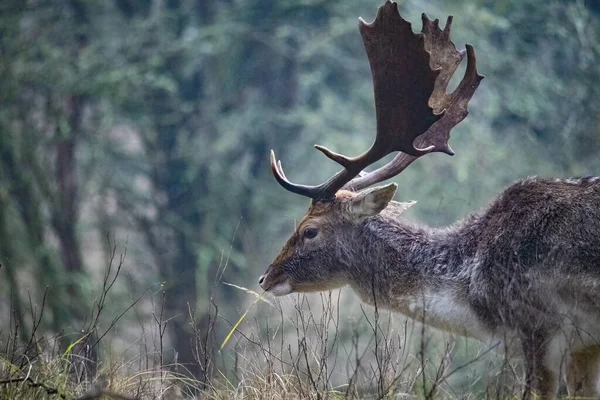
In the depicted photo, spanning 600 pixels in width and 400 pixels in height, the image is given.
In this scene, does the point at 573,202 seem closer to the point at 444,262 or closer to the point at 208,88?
the point at 444,262

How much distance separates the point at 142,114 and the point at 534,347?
31.6 ft

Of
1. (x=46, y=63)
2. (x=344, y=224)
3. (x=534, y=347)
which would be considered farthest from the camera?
(x=46, y=63)

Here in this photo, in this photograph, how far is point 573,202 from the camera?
5.37m

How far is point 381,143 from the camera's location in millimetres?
6051

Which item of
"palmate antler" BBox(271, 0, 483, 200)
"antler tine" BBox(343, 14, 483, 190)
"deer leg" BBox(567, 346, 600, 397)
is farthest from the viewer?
"antler tine" BBox(343, 14, 483, 190)

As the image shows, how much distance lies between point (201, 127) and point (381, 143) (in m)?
8.27

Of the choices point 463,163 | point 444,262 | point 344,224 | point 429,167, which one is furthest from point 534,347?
point 429,167

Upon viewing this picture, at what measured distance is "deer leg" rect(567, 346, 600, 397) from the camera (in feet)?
17.9

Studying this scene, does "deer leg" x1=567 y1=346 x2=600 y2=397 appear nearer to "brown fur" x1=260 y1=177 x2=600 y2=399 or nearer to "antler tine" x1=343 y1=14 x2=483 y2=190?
"brown fur" x1=260 y1=177 x2=600 y2=399

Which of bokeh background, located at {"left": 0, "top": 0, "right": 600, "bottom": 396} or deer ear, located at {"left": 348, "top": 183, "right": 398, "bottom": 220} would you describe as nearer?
deer ear, located at {"left": 348, "top": 183, "right": 398, "bottom": 220}

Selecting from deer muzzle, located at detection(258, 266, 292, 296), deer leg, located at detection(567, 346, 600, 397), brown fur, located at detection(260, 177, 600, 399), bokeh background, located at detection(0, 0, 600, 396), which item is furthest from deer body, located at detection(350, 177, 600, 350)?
bokeh background, located at detection(0, 0, 600, 396)

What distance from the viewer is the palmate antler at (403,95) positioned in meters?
5.70

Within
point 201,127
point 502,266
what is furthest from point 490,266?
point 201,127

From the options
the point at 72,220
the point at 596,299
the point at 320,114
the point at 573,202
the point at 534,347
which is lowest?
the point at 72,220
